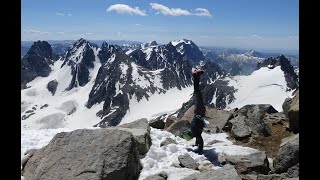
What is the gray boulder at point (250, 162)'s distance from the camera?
1433cm

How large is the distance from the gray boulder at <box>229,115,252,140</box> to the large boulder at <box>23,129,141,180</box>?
851 centimetres

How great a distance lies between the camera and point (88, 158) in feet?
42.3

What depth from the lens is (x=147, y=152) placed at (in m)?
16.6

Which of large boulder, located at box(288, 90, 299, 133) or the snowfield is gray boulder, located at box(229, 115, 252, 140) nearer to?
the snowfield

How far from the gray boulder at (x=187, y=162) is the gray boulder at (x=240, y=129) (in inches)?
238

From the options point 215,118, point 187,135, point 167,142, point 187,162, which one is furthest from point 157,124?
point 187,162

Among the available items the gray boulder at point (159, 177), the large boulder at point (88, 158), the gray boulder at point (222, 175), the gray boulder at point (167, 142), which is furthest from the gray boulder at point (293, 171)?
Result: the gray boulder at point (167, 142)

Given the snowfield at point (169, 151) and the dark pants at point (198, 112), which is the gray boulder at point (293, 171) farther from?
the dark pants at point (198, 112)
